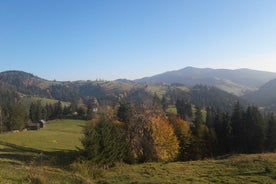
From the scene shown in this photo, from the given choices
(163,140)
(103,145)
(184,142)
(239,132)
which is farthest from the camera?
(239,132)

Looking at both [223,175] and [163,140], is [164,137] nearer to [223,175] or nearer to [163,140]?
[163,140]

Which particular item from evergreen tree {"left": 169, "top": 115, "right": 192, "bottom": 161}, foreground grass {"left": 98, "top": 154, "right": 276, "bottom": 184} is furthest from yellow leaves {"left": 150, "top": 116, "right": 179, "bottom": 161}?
foreground grass {"left": 98, "top": 154, "right": 276, "bottom": 184}

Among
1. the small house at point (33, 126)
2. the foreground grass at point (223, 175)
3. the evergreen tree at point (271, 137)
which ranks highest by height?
the foreground grass at point (223, 175)

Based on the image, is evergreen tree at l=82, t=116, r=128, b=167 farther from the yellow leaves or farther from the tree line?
the yellow leaves

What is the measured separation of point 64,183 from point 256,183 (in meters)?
16.7

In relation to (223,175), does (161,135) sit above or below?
below

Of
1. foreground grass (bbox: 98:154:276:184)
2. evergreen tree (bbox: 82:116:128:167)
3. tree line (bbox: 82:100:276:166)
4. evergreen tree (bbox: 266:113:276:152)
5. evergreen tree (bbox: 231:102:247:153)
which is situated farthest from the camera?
evergreen tree (bbox: 231:102:247:153)

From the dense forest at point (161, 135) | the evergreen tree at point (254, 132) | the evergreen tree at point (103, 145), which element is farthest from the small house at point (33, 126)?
the evergreen tree at point (254, 132)

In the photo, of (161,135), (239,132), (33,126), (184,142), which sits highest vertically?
(161,135)

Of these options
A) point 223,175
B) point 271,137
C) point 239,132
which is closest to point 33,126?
point 239,132

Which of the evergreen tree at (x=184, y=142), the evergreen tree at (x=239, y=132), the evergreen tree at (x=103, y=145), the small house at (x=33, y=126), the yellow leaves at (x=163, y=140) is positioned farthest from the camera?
the small house at (x=33, y=126)

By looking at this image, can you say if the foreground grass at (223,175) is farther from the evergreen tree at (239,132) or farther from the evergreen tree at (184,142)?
the evergreen tree at (239,132)

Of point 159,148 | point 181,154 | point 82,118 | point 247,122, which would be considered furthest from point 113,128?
point 82,118

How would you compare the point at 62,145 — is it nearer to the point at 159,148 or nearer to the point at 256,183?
the point at 159,148
